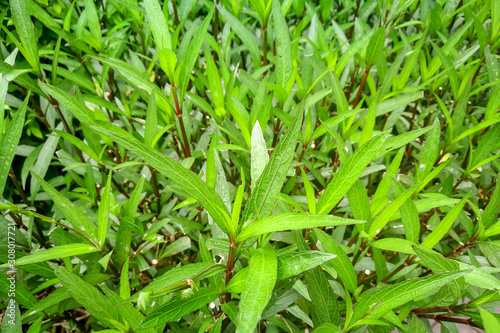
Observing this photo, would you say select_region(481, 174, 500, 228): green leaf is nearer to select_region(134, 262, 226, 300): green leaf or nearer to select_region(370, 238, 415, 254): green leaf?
select_region(370, 238, 415, 254): green leaf

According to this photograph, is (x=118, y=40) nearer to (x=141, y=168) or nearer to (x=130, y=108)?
(x=130, y=108)

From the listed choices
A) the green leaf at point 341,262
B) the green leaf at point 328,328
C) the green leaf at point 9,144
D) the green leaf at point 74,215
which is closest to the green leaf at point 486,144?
the green leaf at point 341,262

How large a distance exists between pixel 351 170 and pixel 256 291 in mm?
238

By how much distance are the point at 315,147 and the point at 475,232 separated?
1.59 ft

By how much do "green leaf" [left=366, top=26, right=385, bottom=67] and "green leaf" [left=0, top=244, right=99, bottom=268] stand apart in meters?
0.81

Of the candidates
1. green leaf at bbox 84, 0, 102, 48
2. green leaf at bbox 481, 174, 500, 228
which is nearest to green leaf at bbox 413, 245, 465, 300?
green leaf at bbox 481, 174, 500, 228

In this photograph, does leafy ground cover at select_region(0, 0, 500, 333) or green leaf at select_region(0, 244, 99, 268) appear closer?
leafy ground cover at select_region(0, 0, 500, 333)

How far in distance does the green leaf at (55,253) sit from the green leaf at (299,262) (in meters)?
0.44

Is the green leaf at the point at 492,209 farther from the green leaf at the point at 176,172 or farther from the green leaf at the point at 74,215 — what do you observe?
the green leaf at the point at 74,215

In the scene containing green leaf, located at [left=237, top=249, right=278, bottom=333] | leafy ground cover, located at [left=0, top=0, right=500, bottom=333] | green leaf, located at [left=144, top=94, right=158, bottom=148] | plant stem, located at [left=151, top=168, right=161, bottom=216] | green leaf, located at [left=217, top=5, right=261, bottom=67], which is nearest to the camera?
green leaf, located at [left=237, top=249, right=278, bottom=333]

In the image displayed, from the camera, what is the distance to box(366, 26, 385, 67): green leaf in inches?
32.9

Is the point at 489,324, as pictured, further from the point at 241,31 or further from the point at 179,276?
the point at 241,31

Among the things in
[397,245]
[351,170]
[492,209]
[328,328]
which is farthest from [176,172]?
[492,209]

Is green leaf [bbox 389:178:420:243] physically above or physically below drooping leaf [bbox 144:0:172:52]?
below
